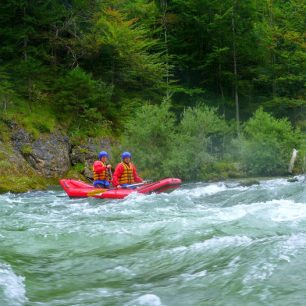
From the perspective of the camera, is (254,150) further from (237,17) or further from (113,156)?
(237,17)

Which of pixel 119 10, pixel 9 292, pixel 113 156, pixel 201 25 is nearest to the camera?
pixel 9 292

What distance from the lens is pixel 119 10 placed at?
2777cm

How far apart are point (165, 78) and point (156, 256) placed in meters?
23.9

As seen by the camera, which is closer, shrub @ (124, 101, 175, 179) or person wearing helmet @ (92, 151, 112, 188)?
person wearing helmet @ (92, 151, 112, 188)

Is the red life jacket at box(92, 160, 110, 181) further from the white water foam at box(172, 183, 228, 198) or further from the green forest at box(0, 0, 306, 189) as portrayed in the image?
the green forest at box(0, 0, 306, 189)

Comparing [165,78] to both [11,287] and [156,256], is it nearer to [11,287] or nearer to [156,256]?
[156,256]

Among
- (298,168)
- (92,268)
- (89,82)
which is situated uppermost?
(89,82)

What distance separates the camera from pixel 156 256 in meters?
6.39

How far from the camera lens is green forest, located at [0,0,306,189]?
20.0 m

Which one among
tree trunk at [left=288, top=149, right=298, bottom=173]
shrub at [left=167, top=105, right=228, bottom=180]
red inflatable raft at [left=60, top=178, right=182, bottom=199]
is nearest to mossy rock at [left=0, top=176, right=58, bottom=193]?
red inflatable raft at [left=60, top=178, right=182, bottom=199]

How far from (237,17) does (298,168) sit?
11418 mm

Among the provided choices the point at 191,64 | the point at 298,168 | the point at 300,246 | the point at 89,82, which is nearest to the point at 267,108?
the point at 191,64

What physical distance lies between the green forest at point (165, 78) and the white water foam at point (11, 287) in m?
13.0

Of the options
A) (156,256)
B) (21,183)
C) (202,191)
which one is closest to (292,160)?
(202,191)
